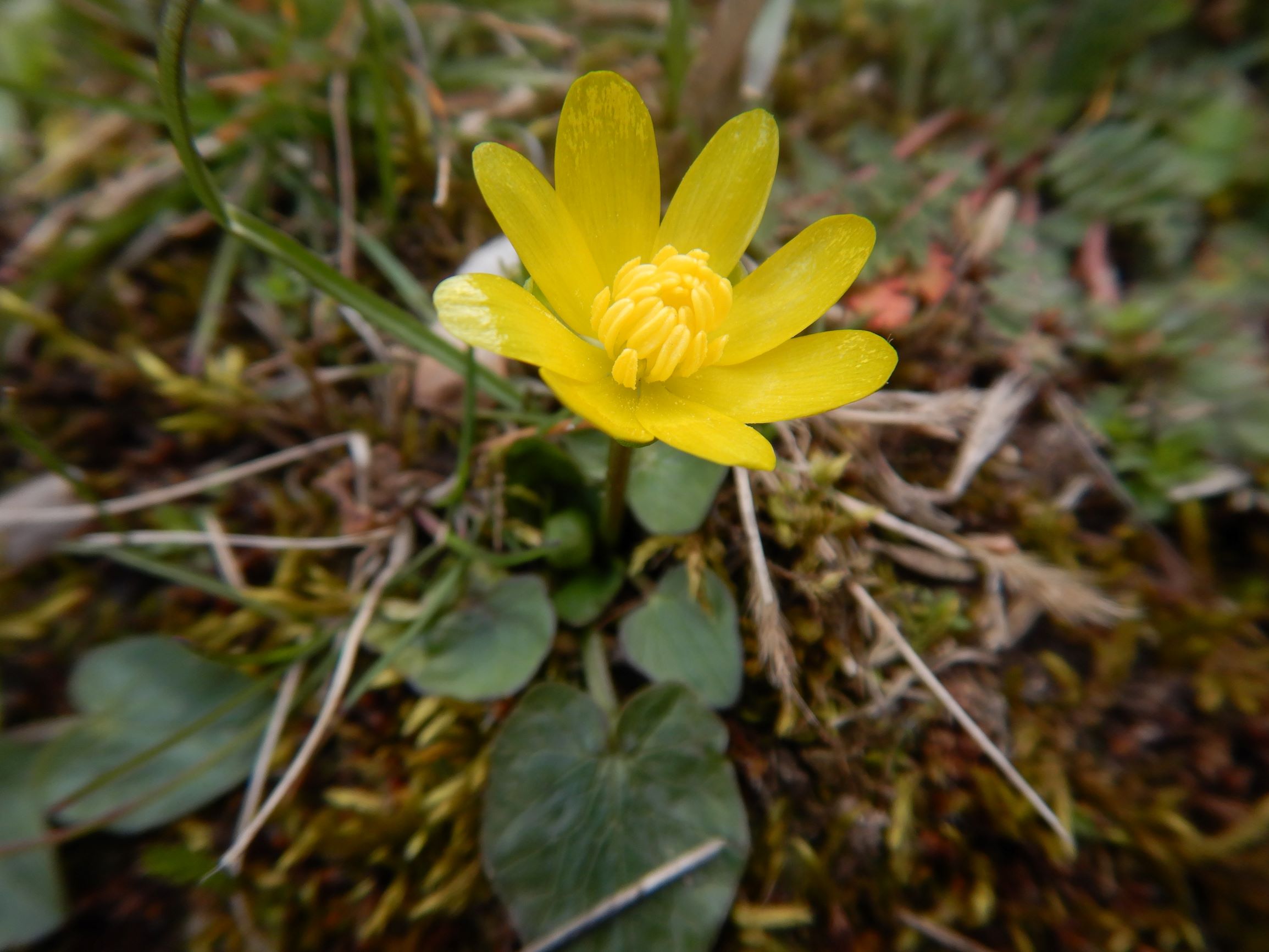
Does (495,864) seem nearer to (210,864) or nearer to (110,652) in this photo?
(210,864)

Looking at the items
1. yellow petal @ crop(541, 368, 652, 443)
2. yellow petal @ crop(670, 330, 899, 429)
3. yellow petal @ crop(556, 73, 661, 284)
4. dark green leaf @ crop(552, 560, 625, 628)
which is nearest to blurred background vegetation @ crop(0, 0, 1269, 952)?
dark green leaf @ crop(552, 560, 625, 628)

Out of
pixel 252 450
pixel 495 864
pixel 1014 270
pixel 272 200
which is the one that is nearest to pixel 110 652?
pixel 252 450

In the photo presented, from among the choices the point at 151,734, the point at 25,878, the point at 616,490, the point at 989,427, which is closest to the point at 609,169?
the point at 616,490

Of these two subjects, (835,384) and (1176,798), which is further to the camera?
(1176,798)

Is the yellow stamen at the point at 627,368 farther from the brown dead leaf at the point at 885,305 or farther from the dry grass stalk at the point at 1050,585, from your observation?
the dry grass stalk at the point at 1050,585

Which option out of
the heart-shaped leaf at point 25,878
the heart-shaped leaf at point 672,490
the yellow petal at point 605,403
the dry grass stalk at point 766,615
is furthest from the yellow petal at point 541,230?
the heart-shaped leaf at point 25,878

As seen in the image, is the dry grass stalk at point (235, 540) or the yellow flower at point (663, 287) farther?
the dry grass stalk at point (235, 540)
